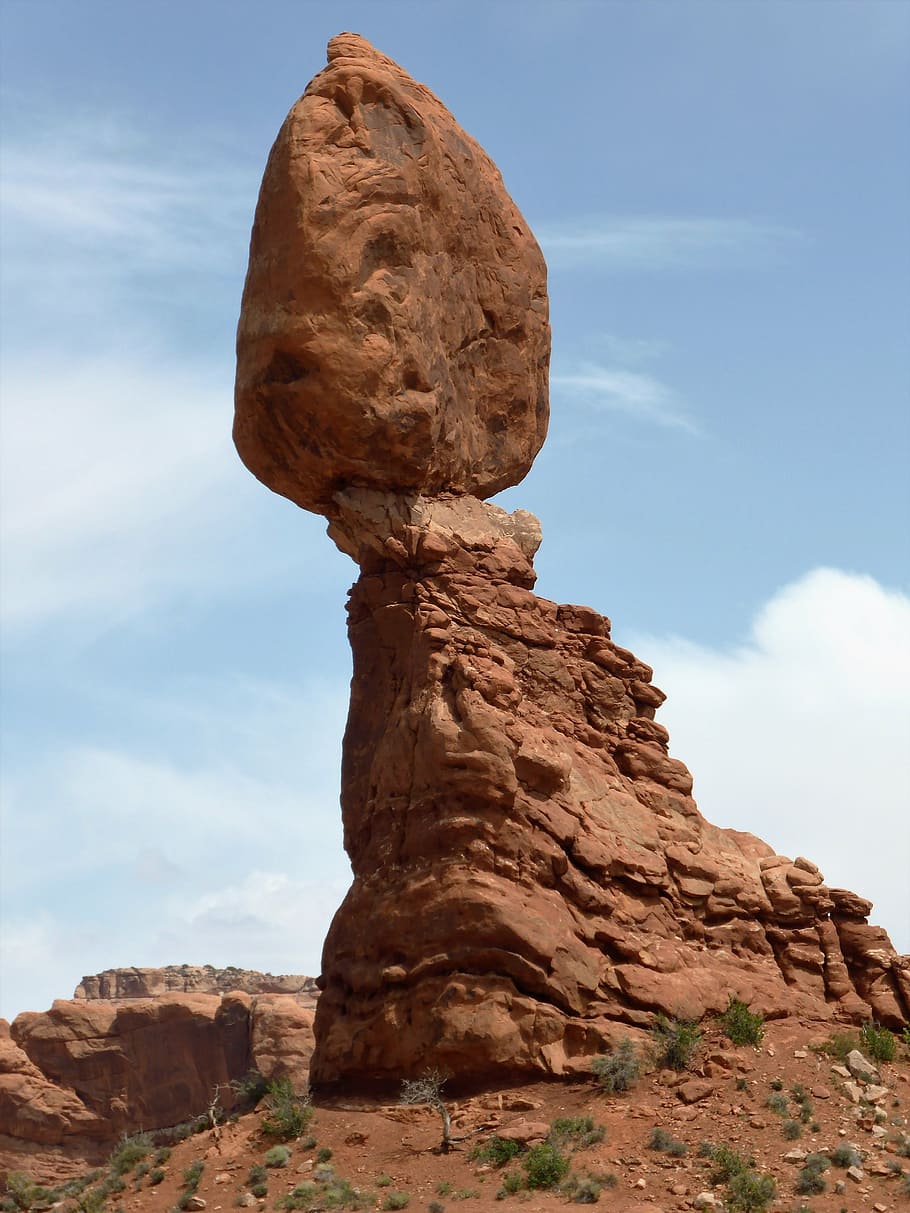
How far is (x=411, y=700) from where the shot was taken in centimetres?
2331

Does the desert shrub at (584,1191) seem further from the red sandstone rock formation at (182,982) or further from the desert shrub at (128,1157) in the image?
the red sandstone rock formation at (182,982)

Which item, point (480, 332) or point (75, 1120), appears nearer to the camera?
point (480, 332)

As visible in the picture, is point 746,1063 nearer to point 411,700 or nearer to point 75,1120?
point 411,700

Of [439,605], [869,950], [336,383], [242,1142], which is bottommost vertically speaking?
[242,1142]

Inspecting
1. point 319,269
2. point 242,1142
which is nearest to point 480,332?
point 319,269

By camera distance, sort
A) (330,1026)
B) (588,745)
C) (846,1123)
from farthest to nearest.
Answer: (588,745)
(330,1026)
(846,1123)

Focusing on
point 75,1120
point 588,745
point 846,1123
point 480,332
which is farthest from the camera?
point 75,1120

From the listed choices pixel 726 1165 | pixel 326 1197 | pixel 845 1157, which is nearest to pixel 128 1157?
pixel 326 1197

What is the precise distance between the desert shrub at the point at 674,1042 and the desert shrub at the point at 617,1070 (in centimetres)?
48

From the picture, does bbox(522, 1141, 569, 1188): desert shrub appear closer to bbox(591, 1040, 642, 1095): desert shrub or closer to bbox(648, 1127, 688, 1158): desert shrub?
bbox(648, 1127, 688, 1158): desert shrub

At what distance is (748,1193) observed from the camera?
61.1 feet

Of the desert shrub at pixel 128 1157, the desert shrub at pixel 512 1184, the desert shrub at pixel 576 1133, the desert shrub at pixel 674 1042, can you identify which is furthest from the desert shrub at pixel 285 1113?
the desert shrub at pixel 674 1042

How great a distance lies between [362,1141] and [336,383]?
10724mm

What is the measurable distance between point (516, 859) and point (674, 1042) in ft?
10.7
